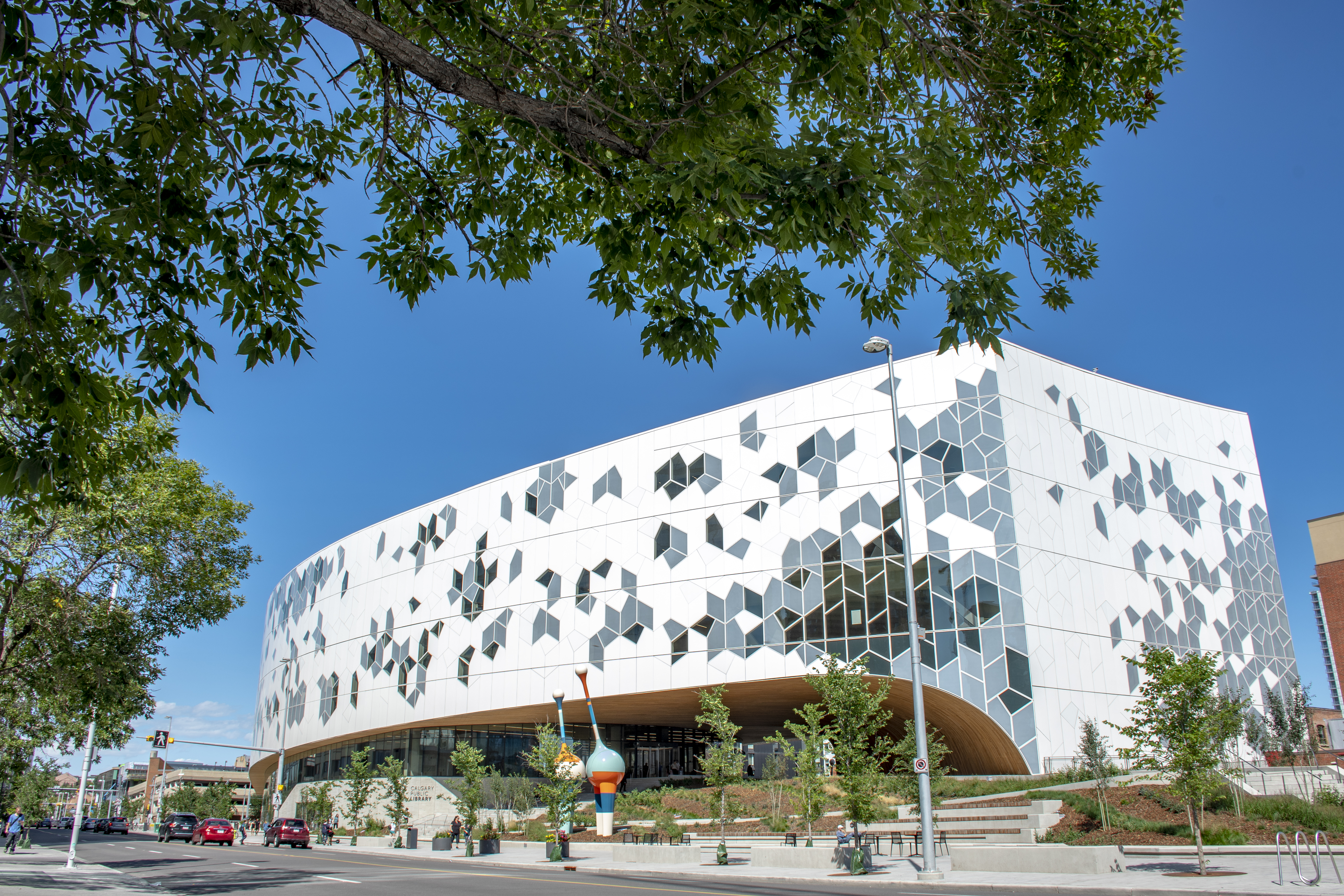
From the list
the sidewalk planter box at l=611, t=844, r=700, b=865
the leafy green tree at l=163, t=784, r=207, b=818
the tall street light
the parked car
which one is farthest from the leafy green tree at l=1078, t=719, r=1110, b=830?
the leafy green tree at l=163, t=784, r=207, b=818

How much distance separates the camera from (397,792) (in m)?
48.2

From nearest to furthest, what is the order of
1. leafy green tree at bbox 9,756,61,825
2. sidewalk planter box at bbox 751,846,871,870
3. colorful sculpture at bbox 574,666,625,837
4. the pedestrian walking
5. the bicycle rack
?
1. the bicycle rack
2. sidewalk planter box at bbox 751,846,871,870
3. the pedestrian walking
4. colorful sculpture at bbox 574,666,625,837
5. leafy green tree at bbox 9,756,61,825

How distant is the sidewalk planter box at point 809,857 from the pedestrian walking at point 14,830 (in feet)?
96.8

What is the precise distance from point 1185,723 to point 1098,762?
8451 mm

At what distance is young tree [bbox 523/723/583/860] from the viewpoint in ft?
117

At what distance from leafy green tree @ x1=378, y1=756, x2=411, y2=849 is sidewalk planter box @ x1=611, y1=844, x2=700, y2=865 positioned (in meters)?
21.7

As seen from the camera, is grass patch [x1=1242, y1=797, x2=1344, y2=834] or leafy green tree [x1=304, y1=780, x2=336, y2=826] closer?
grass patch [x1=1242, y1=797, x2=1344, y2=834]

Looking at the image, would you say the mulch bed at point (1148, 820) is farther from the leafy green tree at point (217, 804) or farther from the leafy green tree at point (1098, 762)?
the leafy green tree at point (217, 804)

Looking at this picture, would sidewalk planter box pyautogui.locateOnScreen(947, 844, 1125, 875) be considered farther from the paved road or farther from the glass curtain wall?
the glass curtain wall

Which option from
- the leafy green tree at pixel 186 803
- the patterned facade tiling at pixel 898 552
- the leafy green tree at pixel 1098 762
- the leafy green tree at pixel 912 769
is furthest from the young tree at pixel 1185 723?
the leafy green tree at pixel 186 803

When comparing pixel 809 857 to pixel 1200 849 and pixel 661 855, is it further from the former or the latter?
pixel 1200 849

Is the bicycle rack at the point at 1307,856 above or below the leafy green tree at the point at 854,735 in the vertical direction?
below

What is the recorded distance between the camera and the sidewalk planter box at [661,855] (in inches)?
1022

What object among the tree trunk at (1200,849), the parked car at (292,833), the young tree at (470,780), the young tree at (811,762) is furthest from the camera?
the parked car at (292,833)
